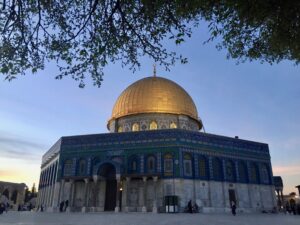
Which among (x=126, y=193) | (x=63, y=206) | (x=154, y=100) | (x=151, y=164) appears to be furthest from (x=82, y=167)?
(x=154, y=100)

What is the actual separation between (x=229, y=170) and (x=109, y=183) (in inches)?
461

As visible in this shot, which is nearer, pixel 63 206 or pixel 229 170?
pixel 63 206

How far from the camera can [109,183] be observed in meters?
26.4

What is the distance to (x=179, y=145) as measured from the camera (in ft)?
83.9

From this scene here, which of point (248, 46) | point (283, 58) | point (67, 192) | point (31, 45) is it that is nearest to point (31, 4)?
point (31, 45)

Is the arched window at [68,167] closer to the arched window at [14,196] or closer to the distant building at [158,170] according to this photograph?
the distant building at [158,170]

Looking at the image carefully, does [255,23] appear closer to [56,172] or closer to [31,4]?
[31,4]

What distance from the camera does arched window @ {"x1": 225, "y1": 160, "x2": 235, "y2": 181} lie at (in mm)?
26953

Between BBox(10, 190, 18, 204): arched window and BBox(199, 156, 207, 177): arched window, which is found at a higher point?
BBox(199, 156, 207, 177): arched window

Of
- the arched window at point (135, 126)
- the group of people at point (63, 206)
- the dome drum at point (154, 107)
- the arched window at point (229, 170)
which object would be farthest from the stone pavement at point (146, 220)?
the dome drum at point (154, 107)

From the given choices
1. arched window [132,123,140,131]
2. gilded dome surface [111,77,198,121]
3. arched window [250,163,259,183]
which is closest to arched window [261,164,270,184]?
arched window [250,163,259,183]

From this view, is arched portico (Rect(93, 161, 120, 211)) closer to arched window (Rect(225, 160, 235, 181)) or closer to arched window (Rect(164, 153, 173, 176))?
arched window (Rect(164, 153, 173, 176))

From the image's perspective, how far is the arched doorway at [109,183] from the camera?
84.0ft

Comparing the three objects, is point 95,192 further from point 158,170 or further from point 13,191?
point 13,191
